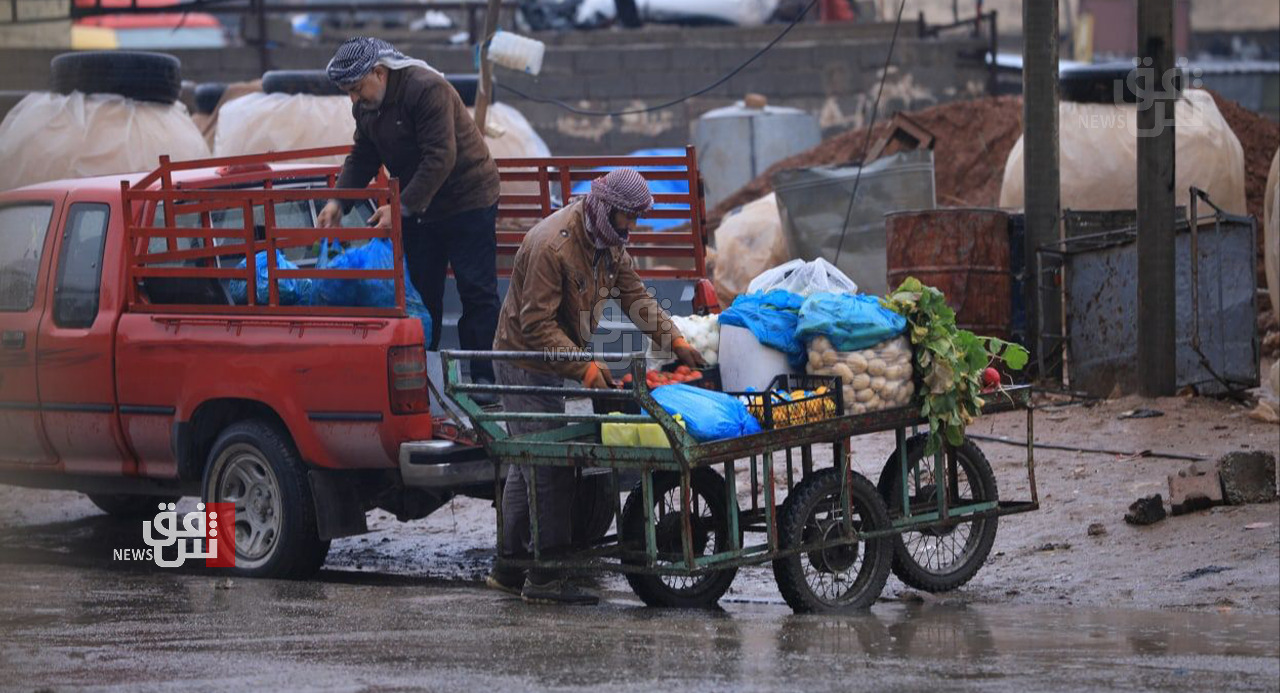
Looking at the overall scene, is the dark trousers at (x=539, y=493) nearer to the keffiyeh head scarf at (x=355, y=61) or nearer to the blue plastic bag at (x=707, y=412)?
the blue plastic bag at (x=707, y=412)

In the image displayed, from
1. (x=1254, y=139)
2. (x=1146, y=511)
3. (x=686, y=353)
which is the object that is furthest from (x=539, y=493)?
(x=1254, y=139)

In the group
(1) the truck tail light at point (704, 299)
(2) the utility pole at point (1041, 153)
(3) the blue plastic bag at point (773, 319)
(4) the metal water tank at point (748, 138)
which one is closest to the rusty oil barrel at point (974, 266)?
(2) the utility pole at point (1041, 153)

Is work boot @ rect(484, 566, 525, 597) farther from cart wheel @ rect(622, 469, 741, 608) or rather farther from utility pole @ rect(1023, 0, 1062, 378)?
utility pole @ rect(1023, 0, 1062, 378)

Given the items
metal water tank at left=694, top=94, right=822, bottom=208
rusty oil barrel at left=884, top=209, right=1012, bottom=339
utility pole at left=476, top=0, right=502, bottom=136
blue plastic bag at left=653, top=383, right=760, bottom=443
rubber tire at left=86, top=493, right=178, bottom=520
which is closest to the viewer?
blue plastic bag at left=653, top=383, right=760, bottom=443

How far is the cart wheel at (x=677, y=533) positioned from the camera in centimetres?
732

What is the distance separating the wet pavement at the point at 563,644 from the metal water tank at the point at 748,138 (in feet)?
49.9

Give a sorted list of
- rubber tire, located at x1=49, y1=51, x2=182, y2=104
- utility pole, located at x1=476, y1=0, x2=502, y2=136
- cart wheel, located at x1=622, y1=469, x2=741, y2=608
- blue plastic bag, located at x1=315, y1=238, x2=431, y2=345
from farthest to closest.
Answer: rubber tire, located at x1=49, y1=51, x2=182, y2=104 → utility pole, located at x1=476, y1=0, x2=502, y2=136 → blue plastic bag, located at x1=315, y1=238, x2=431, y2=345 → cart wheel, located at x1=622, y1=469, x2=741, y2=608

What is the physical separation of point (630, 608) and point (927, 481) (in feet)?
5.26

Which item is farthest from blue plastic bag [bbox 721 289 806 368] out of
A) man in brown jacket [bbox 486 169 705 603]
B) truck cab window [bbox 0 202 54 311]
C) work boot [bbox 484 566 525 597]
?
truck cab window [bbox 0 202 54 311]

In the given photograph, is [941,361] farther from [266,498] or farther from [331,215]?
[266,498]

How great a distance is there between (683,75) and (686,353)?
16488 mm

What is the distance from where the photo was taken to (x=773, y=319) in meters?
7.23

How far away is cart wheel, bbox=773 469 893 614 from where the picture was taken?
698 cm

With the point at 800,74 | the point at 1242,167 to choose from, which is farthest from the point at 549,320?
the point at 800,74
